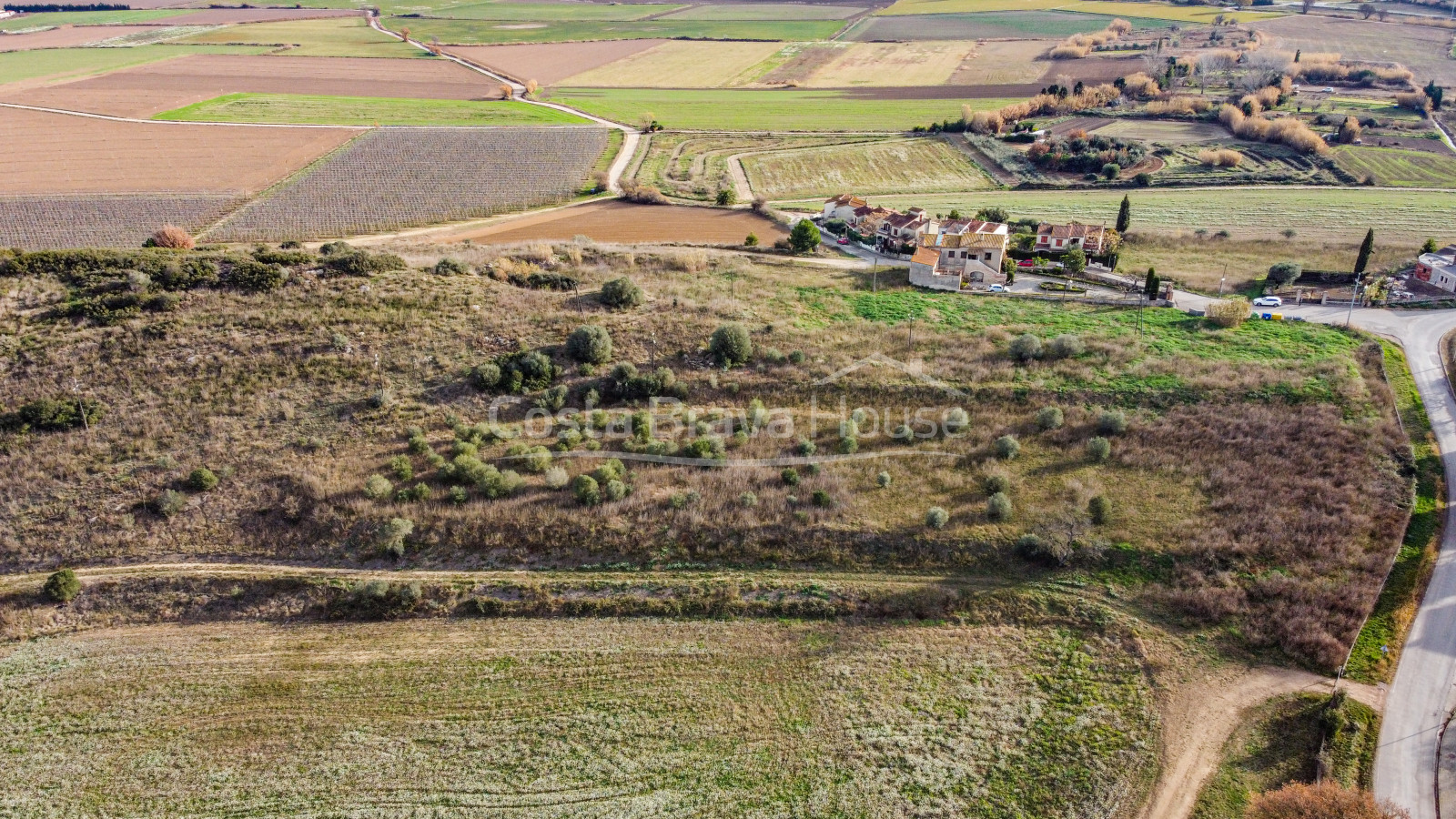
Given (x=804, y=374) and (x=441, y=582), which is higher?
(x=804, y=374)

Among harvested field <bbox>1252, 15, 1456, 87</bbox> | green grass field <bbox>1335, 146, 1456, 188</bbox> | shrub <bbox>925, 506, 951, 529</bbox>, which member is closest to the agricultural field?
green grass field <bbox>1335, 146, 1456, 188</bbox>

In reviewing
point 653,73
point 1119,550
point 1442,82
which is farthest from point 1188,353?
point 1442,82

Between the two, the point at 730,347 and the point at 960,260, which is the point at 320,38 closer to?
the point at 960,260

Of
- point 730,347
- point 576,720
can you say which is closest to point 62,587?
point 576,720

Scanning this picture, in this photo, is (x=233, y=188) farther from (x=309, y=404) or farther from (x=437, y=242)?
(x=309, y=404)

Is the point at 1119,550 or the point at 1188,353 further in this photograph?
the point at 1188,353

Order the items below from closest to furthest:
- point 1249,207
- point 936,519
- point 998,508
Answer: point 936,519 → point 998,508 → point 1249,207
